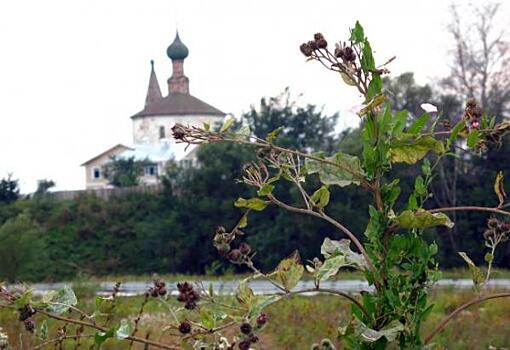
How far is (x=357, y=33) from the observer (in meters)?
2.50

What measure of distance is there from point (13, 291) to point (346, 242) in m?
0.79

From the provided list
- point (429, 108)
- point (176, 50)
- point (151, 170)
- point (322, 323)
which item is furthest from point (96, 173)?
point (429, 108)

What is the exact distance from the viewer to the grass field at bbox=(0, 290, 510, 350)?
11.1 meters

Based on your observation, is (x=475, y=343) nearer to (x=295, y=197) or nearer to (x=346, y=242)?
(x=346, y=242)

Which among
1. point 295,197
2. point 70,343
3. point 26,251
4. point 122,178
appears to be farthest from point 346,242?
point 122,178

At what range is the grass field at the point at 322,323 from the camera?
11117 mm

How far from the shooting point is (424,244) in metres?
2.57

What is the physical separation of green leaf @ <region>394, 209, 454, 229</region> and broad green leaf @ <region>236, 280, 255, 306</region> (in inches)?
14.2

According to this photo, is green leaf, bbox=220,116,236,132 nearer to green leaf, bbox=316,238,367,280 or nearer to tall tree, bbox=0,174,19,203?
green leaf, bbox=316,238,367,280

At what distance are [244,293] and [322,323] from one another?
34.6 ft

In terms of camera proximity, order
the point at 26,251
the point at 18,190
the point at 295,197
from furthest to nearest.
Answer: the point at 18,190, the point at 295,197, the point at 26,251

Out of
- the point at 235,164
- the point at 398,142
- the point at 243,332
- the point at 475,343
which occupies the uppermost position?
the point at 235,164

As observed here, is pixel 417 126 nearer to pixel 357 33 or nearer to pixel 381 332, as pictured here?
pixel 357 33

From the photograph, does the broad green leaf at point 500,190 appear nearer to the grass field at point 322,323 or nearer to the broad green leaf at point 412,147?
the broad green leaf at point 412,147
